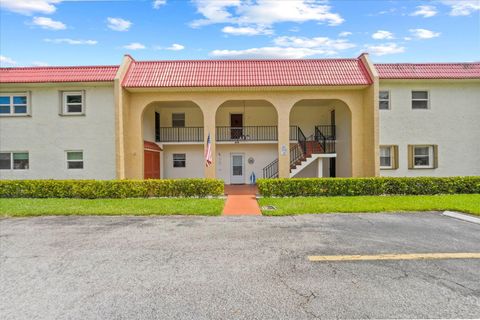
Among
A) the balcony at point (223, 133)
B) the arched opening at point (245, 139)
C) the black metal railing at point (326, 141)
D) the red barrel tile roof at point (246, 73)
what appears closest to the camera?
the red barrel tile roof at point (246, 73)

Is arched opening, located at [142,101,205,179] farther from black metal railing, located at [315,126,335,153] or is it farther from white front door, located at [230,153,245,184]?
black metal railing, located at [315,126,335,153]

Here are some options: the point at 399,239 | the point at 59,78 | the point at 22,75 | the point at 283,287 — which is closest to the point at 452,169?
the point at 399,239

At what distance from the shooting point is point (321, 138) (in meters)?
20.2

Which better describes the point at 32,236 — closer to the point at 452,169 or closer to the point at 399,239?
the point at 399,239

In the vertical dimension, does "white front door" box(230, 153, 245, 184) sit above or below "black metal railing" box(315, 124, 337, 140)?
below

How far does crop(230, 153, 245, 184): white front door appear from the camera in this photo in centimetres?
2075

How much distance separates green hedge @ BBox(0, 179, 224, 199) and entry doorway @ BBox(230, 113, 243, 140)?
771cm

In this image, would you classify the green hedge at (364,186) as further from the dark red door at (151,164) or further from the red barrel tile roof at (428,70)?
the dark red door at (151,164)

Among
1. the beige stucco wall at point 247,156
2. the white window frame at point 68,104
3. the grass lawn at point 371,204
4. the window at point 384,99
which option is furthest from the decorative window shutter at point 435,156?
the white window frame at point 68,104

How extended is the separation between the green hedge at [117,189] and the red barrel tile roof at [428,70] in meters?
10.8

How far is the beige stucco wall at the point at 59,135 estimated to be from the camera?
15.8 metres

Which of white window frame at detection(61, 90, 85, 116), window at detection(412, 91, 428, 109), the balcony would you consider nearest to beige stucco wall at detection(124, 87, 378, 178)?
white window frame at detection(61, 90, 85, 116)

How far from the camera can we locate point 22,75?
52.2ft

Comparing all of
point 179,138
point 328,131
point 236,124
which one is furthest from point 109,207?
point 328,131
